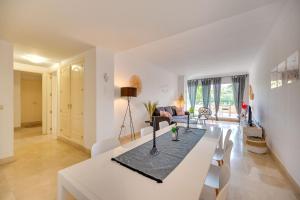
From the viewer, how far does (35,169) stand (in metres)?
2.40

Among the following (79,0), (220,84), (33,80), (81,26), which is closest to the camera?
(79,0)

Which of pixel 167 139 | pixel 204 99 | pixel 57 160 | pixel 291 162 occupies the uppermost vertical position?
pixel 204 99

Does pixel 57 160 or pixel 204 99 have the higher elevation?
pixel 204 99

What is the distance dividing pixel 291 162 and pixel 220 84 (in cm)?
599

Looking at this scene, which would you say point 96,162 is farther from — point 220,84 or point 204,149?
point 220,84

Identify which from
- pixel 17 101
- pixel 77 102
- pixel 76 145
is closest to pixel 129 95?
pixel 77 102

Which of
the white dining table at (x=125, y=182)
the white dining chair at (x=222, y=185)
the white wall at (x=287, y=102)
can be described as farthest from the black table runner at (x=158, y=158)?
the white wall at (x=287, y=102)

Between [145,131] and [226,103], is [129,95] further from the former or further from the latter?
[226,103]

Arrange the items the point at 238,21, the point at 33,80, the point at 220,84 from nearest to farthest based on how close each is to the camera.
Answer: the point at 238,21, the point at 33,80, the point at 220,84

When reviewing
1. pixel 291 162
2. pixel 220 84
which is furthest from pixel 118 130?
pixel 220 84

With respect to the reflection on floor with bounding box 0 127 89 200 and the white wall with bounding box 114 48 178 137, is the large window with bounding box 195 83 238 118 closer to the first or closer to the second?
the white wall with bounding box 114 48 178 137

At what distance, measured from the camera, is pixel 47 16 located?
1911mm

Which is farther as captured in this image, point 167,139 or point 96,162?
point 167,139

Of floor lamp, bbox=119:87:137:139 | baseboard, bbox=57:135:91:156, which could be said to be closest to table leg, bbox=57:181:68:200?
baseboard, bbox=57:135:91:156
